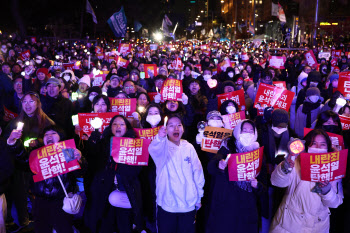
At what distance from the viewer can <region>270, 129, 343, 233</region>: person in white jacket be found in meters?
3.36

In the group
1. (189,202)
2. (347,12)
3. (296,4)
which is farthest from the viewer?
(296,4)

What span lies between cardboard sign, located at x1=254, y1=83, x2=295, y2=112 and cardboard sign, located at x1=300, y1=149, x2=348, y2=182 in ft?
10.0

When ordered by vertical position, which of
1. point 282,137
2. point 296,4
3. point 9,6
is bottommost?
point 282,137

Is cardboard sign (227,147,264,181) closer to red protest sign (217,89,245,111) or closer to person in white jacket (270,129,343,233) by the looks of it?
person in white jacket (270,129,343,233)

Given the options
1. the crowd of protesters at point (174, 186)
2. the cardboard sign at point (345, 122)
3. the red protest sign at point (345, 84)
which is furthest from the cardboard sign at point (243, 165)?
the red protest sign at point (345, 84)

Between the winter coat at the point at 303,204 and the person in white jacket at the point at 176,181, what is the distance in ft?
3.09

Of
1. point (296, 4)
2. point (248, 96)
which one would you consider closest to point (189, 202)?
point (248, 96)

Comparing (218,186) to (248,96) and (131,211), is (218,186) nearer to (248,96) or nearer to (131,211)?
(131,211)

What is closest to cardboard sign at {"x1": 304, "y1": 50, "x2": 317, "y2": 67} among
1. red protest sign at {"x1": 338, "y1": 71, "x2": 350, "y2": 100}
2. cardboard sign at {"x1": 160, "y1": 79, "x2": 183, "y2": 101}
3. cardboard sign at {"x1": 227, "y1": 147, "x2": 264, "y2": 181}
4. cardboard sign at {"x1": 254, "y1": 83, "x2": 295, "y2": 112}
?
red protest sign at {"x1": 338, "y1": 71, "x2": 350, "y2": 100}

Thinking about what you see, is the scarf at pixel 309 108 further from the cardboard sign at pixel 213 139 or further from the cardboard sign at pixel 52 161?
the cardboard sign at pixel 52 161

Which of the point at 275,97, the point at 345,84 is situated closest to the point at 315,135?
the point at 275,97

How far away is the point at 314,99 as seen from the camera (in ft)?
20.5

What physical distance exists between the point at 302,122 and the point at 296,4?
6736 cm

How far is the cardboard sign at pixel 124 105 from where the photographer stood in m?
5.98
